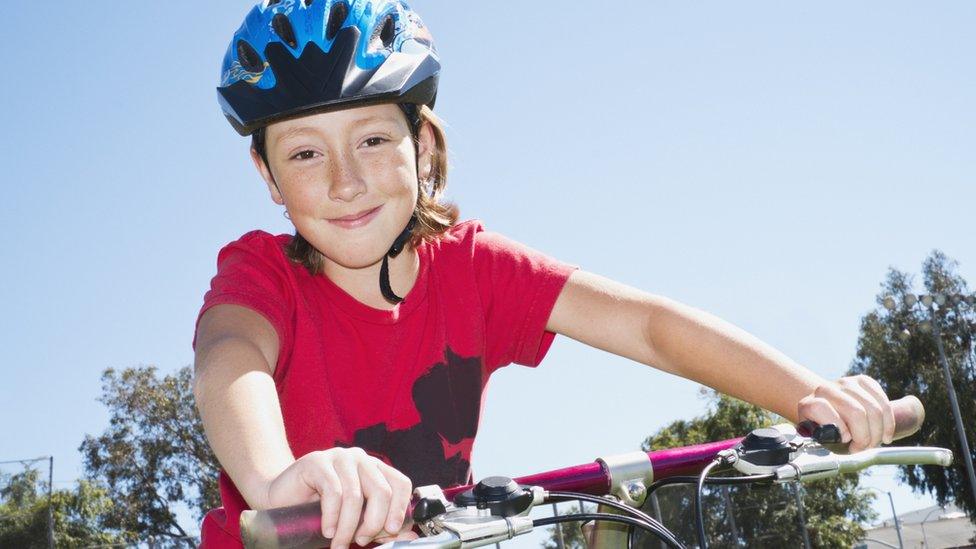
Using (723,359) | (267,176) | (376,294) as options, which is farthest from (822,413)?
(267,176)

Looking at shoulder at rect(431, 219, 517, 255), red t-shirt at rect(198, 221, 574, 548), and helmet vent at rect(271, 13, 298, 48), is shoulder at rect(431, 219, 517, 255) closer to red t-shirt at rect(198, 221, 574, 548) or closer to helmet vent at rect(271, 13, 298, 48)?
red t-shirt at rect(198, 221, 574, 548)

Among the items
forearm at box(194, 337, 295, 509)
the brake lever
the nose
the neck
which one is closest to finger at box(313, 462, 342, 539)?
forearm at box(194, 337, 295, 509)

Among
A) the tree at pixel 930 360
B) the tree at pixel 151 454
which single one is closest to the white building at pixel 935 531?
the tree at pixel 930 360

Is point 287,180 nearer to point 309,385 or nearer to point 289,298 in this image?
point 289,298

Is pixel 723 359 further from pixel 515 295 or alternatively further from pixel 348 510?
pixel 348 510

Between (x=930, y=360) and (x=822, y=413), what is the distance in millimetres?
46732

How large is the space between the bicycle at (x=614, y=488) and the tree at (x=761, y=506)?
0.33 ft

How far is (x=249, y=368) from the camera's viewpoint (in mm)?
2467

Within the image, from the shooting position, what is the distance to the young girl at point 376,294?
9.16ft

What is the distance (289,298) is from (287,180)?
1.23 feet

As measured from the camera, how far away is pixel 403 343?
130 inches

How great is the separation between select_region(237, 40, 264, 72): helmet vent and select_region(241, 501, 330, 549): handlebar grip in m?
2.03

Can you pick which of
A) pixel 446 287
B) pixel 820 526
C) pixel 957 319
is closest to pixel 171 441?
pixel 820 526

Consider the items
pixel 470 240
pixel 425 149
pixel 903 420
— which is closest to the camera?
pixel 903 420
